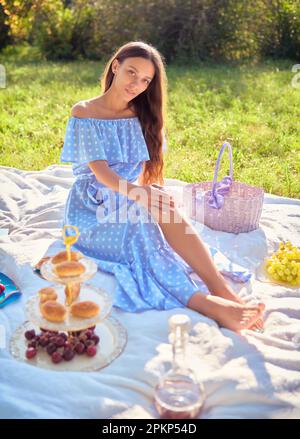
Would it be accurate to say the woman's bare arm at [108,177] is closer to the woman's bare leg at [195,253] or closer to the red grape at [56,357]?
the woman's bare leg at [195,253]

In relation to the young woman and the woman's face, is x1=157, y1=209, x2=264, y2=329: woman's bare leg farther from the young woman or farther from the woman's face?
the woman's face

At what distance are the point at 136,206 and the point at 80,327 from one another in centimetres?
77

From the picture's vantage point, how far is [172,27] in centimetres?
782

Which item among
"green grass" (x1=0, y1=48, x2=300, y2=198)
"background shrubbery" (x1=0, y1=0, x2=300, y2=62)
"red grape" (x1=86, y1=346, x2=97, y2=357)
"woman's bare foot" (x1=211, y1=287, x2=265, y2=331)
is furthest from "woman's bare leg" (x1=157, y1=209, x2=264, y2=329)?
"background shrubbery" (x1=0, y1=0, x2=300, y2=62)

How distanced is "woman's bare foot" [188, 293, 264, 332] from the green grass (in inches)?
69.0

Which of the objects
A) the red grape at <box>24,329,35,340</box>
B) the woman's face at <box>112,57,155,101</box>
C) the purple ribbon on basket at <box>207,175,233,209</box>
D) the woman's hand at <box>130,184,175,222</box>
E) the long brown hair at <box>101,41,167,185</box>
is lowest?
the red grape at <box>24,329,35,340</box>

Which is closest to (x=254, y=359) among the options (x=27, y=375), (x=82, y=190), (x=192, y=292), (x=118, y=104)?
(x=192, y=292)

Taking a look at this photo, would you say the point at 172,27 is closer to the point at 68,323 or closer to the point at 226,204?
the point at 226,204

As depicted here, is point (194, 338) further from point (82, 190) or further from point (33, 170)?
point (33, 170)

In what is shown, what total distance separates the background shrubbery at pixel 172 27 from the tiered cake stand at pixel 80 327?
6.41m

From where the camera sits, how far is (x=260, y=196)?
2889 mm

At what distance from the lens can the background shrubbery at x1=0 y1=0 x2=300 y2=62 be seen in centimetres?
773

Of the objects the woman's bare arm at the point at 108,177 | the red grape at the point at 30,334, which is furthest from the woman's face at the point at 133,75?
the red grape at the point at 30,334
